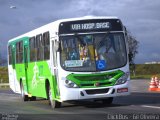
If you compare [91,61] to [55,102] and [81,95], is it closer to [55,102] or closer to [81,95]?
[81,95]

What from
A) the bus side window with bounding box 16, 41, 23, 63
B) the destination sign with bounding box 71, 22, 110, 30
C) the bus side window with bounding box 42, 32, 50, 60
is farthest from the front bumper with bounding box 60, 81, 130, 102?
the bus side window with bounding box 16, 41, 23, 63

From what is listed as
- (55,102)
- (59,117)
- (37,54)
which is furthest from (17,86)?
(59,117)

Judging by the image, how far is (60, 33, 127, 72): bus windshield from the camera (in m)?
19.5

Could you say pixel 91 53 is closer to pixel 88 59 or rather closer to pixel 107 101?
pixel 88 59

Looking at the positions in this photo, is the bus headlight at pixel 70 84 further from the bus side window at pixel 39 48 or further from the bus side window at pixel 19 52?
the bus side window at pixel 19 52

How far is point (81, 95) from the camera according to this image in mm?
19391

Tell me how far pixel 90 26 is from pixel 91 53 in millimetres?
1099

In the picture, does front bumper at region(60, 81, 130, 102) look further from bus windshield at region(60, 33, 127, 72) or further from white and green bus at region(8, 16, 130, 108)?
bus windshield at region(60, 33, 127, 72)

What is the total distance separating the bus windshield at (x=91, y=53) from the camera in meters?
19.5

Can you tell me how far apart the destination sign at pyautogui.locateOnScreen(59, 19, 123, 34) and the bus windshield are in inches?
9.1

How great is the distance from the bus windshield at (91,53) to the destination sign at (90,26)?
231 millimetres

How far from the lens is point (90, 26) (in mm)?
20109

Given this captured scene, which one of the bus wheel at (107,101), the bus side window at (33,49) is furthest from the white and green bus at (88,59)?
the bus side window at (33,49)

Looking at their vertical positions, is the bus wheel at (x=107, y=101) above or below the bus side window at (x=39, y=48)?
below
